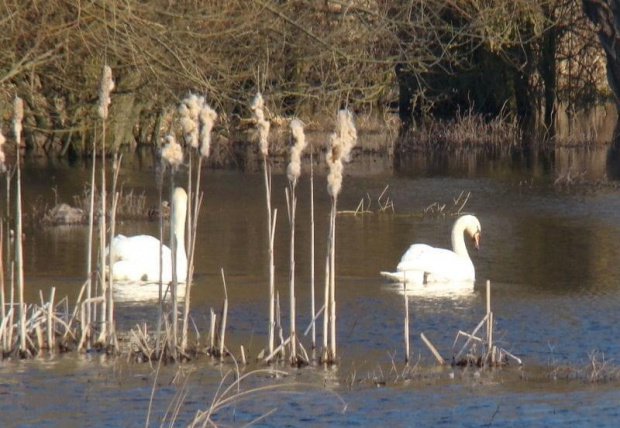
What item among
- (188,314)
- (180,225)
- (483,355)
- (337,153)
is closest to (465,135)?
(180,225)

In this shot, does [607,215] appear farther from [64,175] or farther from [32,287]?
[64,175]

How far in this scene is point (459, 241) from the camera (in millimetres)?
14648

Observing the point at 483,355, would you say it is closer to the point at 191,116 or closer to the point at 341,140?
the point at 341,140

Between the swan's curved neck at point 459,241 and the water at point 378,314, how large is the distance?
0.41m

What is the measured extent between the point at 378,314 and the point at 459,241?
3.37 m

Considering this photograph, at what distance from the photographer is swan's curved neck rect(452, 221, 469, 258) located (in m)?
14.5

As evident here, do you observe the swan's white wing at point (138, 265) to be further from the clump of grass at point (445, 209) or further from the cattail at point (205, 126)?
the clump of grass at point (445, 209)

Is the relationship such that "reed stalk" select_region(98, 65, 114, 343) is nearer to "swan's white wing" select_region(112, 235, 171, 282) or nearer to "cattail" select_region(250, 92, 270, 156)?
"cattail" select_region(250, 92, 270, 156)

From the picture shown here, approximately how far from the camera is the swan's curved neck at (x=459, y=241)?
14.5m

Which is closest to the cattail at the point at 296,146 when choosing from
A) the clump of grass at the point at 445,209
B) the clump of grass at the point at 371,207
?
the clump of grass at the point at 371,207

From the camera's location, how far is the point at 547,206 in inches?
846

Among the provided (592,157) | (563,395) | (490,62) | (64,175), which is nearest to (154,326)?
(563,395)

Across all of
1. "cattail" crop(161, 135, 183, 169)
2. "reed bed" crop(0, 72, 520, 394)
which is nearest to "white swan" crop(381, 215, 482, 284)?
"reed bed" crop(0, 72, 520, 394)

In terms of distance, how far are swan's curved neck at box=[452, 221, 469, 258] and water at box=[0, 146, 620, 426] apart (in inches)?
16.1
